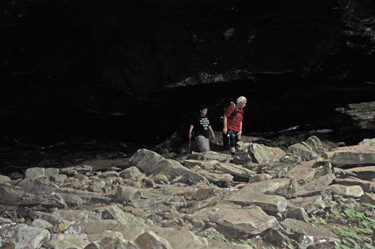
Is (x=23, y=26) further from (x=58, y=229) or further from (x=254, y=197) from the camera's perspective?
(x=254, y=197)

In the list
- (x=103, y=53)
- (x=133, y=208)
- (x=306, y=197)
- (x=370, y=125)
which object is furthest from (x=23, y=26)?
(x=370, y=125)

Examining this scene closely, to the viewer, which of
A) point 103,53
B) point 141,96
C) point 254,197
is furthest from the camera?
point 141,96

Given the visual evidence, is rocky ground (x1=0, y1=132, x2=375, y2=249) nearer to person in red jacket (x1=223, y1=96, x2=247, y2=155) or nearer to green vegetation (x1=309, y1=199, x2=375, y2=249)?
green vegetation (x1=309, y1=199, x2=375, y2=249)

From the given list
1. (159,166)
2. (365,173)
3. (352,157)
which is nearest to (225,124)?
(159,166)

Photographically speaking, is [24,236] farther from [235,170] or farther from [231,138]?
[231,138]

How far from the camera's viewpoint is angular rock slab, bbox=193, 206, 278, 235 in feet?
10.2

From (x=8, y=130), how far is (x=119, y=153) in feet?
11.4

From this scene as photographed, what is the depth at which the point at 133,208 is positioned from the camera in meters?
3.84

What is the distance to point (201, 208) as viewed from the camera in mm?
3770

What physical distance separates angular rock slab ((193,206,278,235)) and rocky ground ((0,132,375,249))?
10 mm

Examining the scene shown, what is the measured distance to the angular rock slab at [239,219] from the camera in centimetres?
311

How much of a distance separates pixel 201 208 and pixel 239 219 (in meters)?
0.66

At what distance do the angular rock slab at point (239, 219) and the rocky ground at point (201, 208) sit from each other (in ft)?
0.03

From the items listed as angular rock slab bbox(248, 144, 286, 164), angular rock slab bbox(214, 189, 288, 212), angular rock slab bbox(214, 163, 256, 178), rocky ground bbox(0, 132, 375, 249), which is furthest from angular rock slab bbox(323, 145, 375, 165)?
angular rock slab bbox(214, 189, 288, 212)
